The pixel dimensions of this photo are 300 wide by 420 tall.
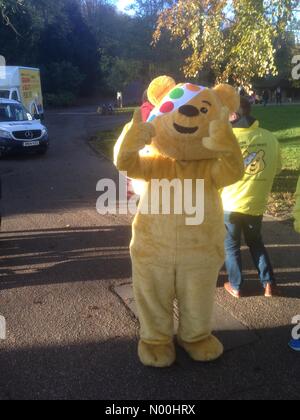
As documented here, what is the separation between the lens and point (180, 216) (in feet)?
10.7

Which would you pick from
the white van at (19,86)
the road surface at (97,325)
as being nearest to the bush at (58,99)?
the white van at (19,86)

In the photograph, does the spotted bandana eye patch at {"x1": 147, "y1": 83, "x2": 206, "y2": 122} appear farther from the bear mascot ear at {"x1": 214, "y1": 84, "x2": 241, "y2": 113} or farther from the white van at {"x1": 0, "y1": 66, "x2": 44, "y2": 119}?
Answer: the white van at {"x1": 0, "y1": 66, "x2": 44, "y2": 119}

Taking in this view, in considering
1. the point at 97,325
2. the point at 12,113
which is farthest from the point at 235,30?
the point at 12,113

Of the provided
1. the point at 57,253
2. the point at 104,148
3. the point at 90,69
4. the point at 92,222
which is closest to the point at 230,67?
the point at 92,222

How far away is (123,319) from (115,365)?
0.73 metres

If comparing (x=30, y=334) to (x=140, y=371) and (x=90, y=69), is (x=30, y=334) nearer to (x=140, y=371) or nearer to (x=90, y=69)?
(x=140, y=371)

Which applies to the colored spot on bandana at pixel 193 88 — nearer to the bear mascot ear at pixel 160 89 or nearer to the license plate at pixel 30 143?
the bear mascot ear at pixel 160 89

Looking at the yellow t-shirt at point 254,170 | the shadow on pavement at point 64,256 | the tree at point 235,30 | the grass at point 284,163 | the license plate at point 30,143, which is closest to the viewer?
the yellow t-shirt at point 254,170

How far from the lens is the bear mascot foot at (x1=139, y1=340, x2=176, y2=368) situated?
11.2ft

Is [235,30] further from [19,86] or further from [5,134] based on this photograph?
[19,86]

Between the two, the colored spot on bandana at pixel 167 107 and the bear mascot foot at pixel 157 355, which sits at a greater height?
the colored spot on bandana at pixel 167 107

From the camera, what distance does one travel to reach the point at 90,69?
5753cm

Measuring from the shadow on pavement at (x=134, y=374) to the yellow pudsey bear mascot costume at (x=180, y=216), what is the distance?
0.15 m

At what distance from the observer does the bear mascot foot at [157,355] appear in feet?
11.2
